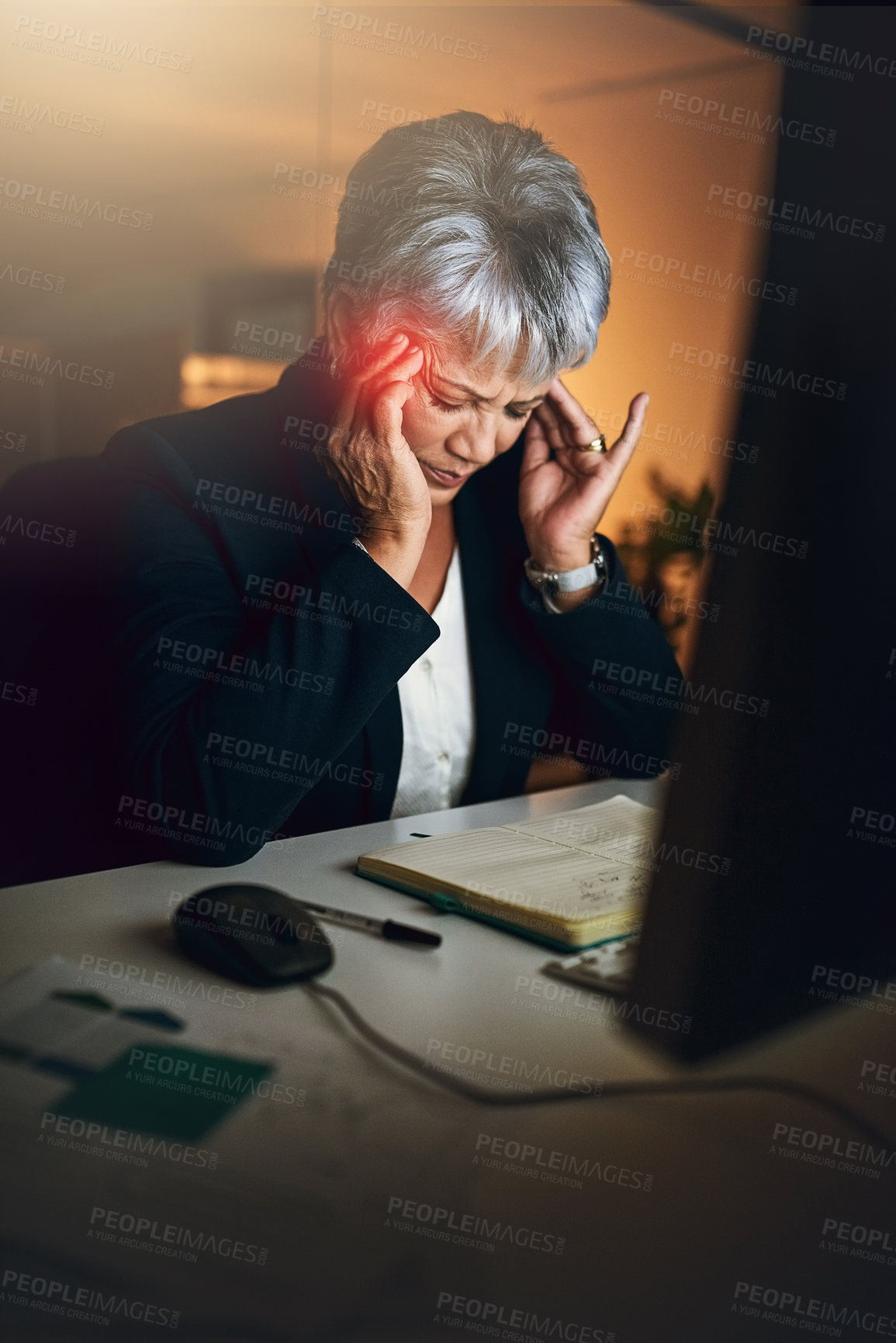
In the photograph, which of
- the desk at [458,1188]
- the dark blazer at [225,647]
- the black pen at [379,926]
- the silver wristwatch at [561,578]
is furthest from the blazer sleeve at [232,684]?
the silver wristwatch at [561,578]

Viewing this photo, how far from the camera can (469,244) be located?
117 centimetres

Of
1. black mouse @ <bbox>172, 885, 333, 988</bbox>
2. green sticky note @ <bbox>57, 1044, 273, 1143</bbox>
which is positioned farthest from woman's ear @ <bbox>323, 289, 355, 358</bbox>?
green sticky note @ <bbox>57, 1044, 273, 1143</bbox>

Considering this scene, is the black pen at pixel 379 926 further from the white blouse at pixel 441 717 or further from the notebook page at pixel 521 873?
the white blouse at pixel 441 717

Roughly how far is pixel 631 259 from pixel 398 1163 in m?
3.12

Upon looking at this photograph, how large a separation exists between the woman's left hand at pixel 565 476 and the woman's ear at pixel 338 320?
1.02 feet

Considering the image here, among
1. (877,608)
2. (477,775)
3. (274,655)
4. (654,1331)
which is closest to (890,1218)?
(654,1331)

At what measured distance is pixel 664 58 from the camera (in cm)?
284

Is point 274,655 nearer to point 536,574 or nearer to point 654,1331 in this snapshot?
point 536,574

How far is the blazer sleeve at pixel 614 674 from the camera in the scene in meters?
1.38

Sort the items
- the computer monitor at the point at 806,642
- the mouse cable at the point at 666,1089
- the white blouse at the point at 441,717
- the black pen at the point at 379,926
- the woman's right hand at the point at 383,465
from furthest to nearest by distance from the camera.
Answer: the white blouse at the point at 441,717 → the woman's right hand at the point at 383,465 → the black pen at the point at 379,926 → the mouse cable at the point at 666,1089 → the computer monitor at the point at 806,642

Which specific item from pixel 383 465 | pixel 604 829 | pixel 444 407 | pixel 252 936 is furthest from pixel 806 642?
pixel 444 407

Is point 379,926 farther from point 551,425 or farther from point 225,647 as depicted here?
point 551,425

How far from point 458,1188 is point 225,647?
0.71m

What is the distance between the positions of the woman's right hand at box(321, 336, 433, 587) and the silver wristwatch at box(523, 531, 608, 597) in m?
0.30
